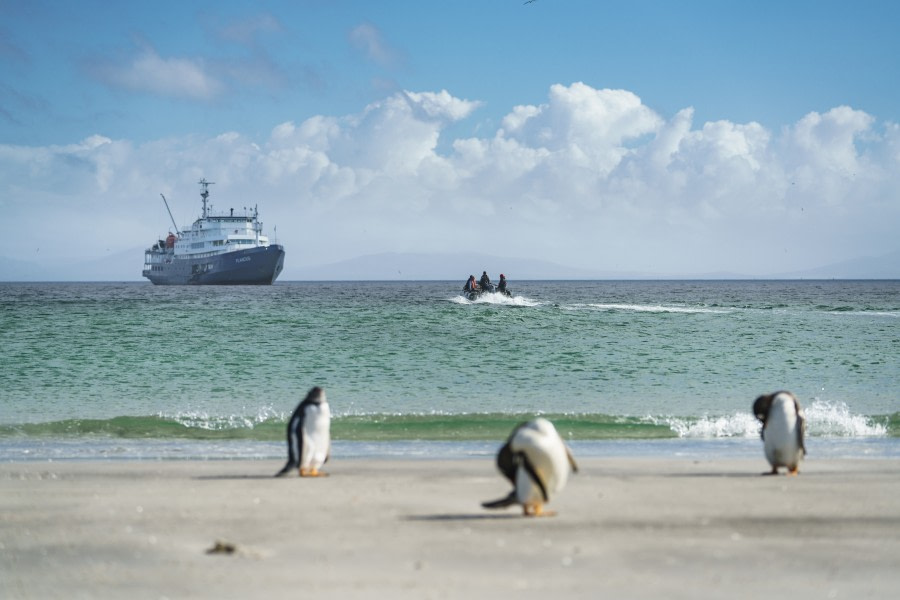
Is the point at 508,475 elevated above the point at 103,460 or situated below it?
above

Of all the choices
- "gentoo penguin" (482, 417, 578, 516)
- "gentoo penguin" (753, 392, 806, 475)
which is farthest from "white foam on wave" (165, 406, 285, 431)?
"gentoo penguin" (482, 417, 578, 516)

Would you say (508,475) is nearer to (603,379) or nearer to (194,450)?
(194,450)

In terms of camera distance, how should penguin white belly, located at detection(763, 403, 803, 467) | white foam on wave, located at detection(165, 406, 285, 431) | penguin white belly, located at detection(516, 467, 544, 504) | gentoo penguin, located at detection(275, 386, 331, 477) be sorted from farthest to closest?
white foam on wave, located at detection(165, 406, 285, 431)
penguin white belly, located at detection(763, 403, 803, 467)
gentoo penguin, located at detection(275, 386, 331, 477)
penguin white belly, located at detection(516, 467, 544, 504)

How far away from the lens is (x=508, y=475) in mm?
7863

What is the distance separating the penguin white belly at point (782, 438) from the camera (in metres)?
10.5

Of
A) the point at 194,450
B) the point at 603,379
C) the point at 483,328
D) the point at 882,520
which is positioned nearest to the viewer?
the point at 882,520

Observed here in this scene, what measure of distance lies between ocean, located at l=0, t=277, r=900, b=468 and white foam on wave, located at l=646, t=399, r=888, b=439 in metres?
0.05

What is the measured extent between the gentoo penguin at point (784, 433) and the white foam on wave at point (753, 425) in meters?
5.00

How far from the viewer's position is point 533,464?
7699 millimetres

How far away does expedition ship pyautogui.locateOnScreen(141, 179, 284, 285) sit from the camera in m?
136

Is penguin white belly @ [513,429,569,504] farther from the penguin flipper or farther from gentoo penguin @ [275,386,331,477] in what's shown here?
gentoo penguin @ [275,386,331,477]

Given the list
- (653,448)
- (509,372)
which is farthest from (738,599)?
(509,372)

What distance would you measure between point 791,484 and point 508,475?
3661 millimetres

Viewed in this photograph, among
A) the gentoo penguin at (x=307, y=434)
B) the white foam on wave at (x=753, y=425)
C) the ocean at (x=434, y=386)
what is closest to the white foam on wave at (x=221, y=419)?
the ocean at (x=434, y=386)
